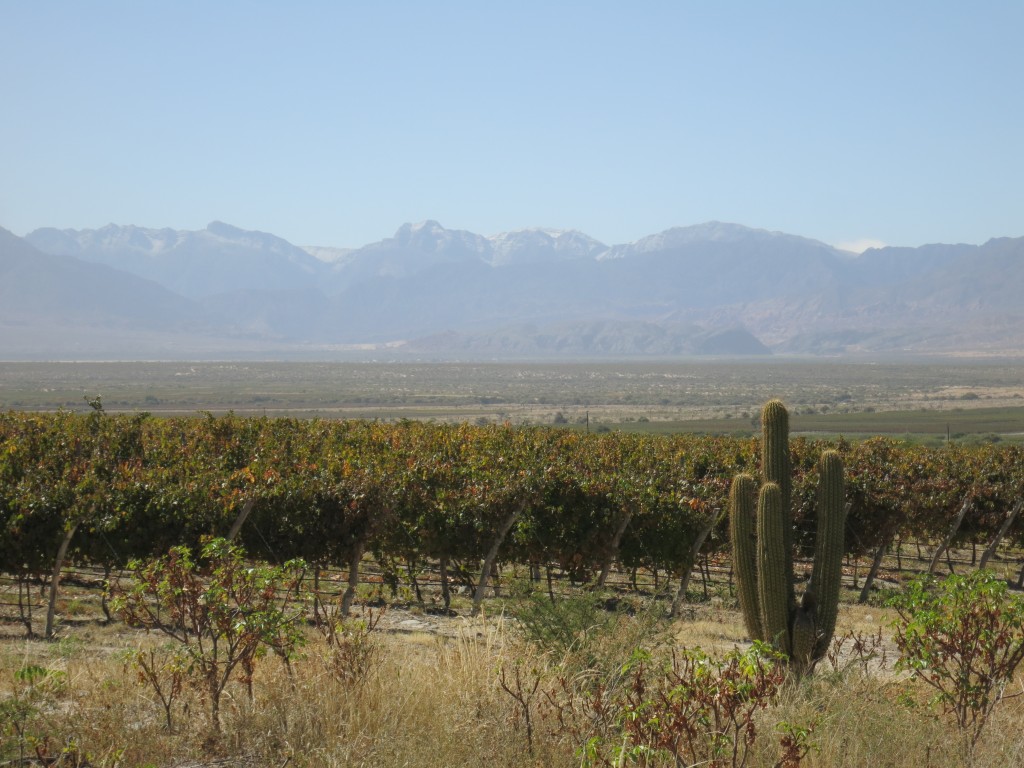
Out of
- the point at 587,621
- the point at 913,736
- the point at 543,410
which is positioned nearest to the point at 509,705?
the point at 587,621

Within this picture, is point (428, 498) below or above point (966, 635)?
below

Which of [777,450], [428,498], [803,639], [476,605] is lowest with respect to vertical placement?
[476,605]

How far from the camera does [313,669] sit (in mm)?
7363

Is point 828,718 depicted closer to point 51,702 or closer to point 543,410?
point 51,702

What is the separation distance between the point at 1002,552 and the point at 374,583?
61.2 ft

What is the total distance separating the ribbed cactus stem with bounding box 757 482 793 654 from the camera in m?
8.56

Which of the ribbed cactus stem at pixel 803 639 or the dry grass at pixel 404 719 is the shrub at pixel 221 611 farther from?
the ribbed cactus stem at pixel 803 639

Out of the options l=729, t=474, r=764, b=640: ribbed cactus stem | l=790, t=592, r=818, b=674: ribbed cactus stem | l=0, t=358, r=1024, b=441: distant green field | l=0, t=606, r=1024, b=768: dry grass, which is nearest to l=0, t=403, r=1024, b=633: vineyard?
l=0, t=606, r=1024, b=768: dry grass

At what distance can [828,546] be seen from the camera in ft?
28.9

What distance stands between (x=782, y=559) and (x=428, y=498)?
672 centimetres

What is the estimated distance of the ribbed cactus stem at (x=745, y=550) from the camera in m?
8.86

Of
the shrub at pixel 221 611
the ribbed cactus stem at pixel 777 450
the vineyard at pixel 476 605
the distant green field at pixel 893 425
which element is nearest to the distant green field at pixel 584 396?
the distant green field at pixel 893 425

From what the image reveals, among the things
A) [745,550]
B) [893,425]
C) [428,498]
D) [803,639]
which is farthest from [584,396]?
[803,639]

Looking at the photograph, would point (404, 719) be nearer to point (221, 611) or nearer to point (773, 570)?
point (221, 611)
